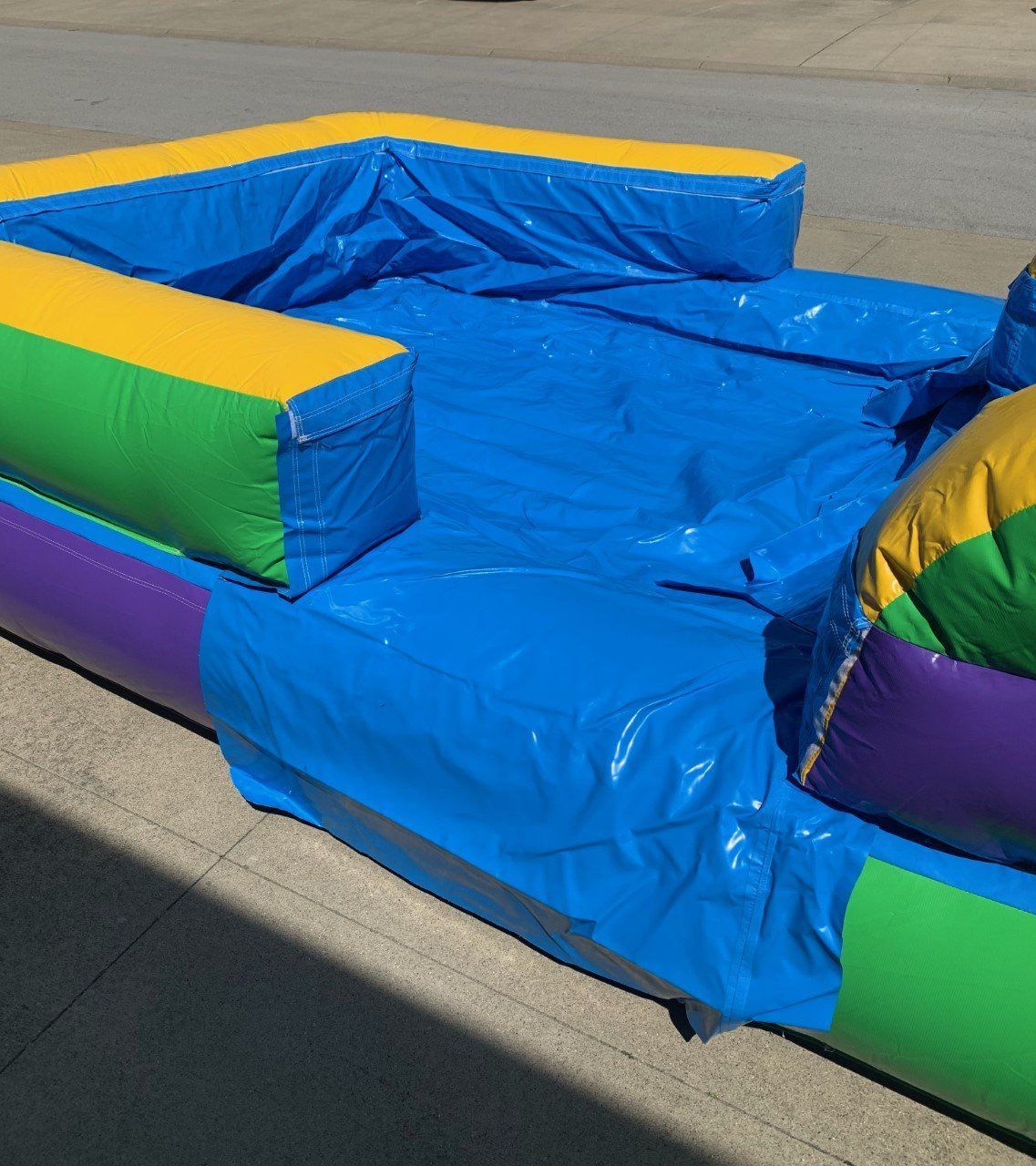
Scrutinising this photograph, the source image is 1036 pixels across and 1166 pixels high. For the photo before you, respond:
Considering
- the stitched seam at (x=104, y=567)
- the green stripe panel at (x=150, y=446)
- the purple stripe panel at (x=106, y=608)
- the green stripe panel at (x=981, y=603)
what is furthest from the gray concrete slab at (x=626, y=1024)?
the green stripe panel at (x=981, y=603)

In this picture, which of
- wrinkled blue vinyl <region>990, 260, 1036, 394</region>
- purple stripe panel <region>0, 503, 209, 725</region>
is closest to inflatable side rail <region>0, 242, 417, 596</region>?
purple stripe panel <region>0, 503, 209, 725</region>

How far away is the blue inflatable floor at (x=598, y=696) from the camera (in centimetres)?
198

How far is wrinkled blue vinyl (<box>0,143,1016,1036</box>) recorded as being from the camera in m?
2.04

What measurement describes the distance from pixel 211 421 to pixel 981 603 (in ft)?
4.65

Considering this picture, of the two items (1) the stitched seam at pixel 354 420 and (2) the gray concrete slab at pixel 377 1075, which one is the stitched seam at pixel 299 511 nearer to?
(1) the stitched seam at pixel 354 420

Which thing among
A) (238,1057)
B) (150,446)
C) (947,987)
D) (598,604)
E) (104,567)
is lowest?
(238,1057)

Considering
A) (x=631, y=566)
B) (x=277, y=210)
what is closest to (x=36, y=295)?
(x=631, y=566)

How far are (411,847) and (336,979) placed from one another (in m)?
0.29

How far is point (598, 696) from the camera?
7.02ft

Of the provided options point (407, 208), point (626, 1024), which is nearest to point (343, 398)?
point (626, 1024)

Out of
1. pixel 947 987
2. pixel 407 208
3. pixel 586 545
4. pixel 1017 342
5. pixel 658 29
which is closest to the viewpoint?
pixel 947 987

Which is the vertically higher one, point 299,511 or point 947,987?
point 299,511

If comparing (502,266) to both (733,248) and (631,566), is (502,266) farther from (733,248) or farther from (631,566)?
(631,566)

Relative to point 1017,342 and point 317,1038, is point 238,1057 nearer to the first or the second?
point 317,1038
